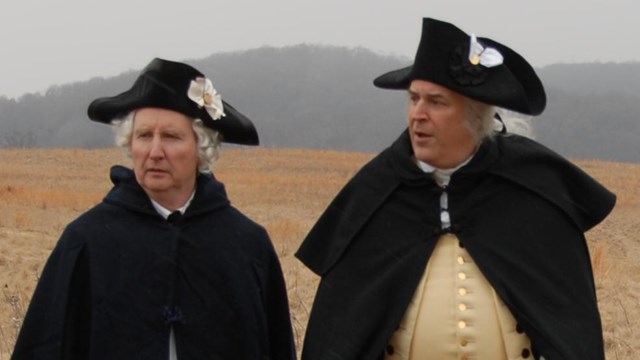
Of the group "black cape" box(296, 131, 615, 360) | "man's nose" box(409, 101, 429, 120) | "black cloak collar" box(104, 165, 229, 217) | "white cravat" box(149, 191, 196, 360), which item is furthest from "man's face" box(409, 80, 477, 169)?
"white cravat" box(149, 191, 196, 360)

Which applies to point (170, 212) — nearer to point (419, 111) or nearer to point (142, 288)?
point (142, 288)

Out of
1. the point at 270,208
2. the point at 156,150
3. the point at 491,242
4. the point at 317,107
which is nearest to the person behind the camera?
the point at 156,150

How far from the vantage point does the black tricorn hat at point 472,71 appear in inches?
142

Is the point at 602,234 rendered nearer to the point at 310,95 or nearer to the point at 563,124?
the point at 563,124

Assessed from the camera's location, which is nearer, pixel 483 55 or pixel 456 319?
pixel 456 319

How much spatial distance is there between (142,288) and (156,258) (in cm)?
13

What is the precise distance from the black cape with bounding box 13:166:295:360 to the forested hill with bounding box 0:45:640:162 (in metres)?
73.5

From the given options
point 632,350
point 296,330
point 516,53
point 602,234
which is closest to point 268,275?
point 516,53

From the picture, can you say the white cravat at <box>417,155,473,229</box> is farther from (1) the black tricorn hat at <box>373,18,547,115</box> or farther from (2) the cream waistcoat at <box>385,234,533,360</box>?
(1) the black tricorn hat at <box>373,18,547,115</box>

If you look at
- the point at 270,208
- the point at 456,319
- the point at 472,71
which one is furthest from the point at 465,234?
the point at 270,208

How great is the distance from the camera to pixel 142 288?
3.59 metres

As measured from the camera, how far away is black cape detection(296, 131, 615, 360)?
12.0ft

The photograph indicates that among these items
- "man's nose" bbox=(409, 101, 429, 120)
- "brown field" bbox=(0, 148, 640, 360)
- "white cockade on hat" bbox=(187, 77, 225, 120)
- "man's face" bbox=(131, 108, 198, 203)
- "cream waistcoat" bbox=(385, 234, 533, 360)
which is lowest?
"brown field" bbox=(0, 148, 640, 360)

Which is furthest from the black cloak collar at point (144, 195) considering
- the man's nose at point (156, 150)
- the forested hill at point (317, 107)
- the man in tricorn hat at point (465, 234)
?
the forested hill at point (317, 107)
